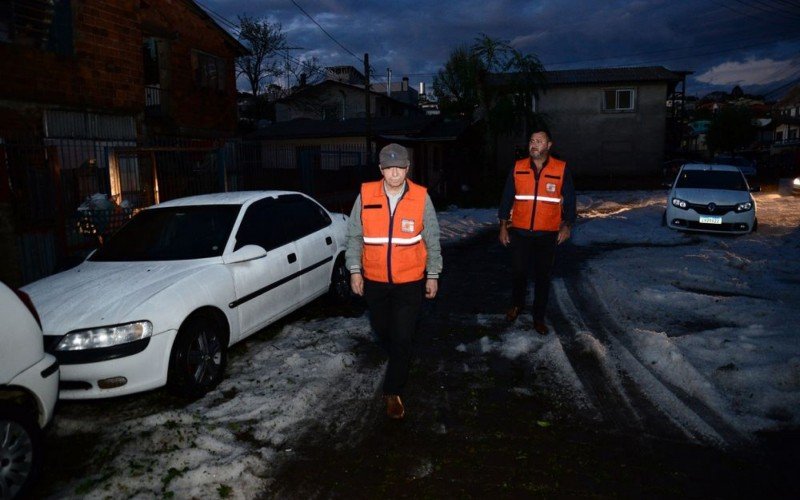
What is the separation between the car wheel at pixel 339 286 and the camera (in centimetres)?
697

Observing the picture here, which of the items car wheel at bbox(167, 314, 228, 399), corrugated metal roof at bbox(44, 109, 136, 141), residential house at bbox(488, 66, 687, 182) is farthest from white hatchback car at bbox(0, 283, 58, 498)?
residential house at bbox(488, 66, 687, 182)

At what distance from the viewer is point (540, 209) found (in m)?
5.75

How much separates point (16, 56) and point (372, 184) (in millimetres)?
11767

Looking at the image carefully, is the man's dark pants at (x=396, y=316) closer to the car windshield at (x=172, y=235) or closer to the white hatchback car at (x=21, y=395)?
the car windshield at (x=172, y=235)

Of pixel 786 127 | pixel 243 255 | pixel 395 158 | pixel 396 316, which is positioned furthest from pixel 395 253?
pixel 786 127

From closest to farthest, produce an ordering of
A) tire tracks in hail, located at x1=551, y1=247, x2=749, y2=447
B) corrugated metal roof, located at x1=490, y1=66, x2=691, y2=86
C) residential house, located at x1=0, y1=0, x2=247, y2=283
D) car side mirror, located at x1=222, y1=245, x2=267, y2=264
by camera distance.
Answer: tire tracks in hail, located at x1=551, y1=247, x2=749, y2=447
car side mirror, located at x1=222, y1=245, x2=267, y2=264
residential house, located at x1=0, y1=0, x2=247, y2=283
corrugated metal roof, located at x1=490, y1=66, x2=691, y2=86

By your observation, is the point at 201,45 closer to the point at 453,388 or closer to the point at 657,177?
the point at 453,388

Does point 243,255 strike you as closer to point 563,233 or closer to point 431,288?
point 431,288

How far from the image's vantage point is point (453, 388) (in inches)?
184

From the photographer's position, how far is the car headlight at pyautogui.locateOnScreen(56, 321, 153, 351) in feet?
12.8

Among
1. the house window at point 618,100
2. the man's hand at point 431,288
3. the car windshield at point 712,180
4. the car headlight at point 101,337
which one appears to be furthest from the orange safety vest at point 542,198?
the house window at point 618,100

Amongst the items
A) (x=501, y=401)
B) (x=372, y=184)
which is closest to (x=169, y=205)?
(x=372, y=184)

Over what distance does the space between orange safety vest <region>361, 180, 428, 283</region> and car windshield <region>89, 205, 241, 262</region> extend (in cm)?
179

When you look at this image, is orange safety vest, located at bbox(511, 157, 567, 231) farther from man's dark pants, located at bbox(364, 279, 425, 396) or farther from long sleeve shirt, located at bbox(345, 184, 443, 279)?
man's dark pants, located at bbox(364, 279, 425, 396)
